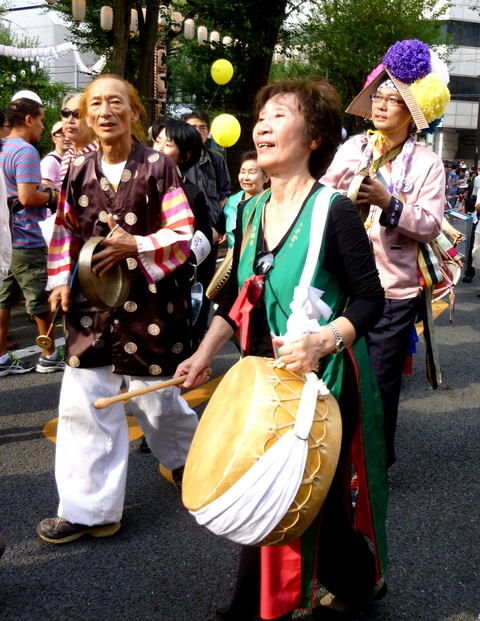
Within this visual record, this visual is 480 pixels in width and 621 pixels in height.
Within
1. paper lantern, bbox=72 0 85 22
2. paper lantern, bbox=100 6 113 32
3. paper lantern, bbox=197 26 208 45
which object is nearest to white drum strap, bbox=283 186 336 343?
paper lantern, bbox=72 0 85 22

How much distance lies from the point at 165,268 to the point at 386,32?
91.1 feet

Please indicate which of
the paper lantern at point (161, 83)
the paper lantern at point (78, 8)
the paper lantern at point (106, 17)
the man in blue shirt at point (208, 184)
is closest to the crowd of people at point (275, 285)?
the man in blue shirt at point (208, 184)

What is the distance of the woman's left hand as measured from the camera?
71.1 inches

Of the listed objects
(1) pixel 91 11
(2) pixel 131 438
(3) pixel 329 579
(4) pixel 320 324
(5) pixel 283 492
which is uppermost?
(1) pixel 91 11

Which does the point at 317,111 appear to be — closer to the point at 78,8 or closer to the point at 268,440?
the point at 268,440

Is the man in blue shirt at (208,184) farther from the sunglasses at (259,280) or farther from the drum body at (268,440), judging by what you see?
the drum body at (268,440)

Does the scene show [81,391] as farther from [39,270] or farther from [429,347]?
[39,270]

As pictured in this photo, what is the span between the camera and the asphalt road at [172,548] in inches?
99.4

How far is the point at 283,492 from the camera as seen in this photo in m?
1.66

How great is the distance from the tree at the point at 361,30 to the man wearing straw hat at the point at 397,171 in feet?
81.3

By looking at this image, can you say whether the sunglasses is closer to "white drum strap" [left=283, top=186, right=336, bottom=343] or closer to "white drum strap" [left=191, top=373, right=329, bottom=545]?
"white drum strap" [left=283, top=186, right=336, bottom=343]

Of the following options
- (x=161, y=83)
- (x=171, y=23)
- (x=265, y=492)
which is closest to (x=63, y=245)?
(x=265, y=492)

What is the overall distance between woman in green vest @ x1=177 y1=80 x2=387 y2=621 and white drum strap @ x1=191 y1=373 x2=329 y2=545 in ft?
0.91

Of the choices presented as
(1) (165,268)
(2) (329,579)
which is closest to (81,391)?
(1) (165,268)
